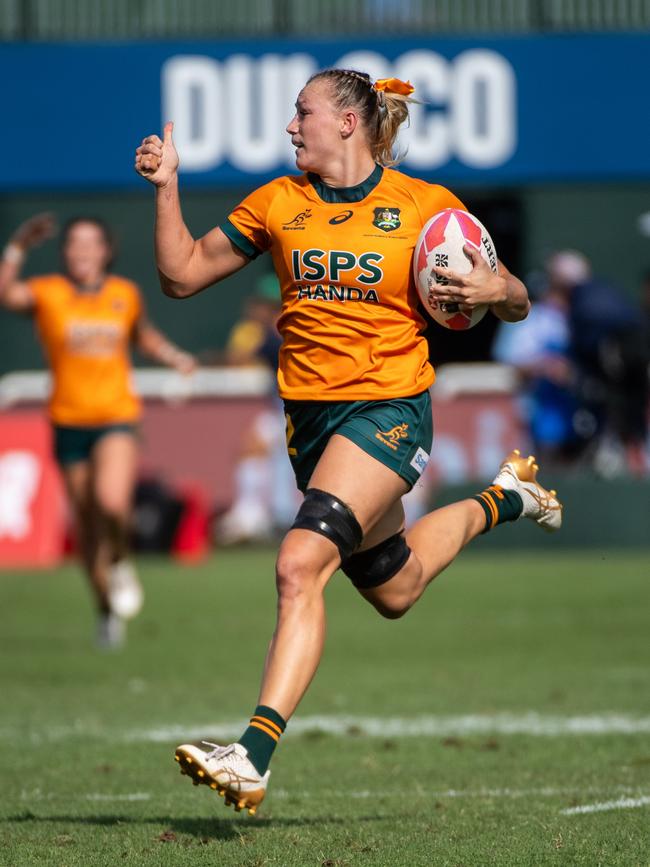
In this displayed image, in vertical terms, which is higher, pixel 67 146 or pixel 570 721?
pixel 67 146

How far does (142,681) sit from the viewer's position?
32.5ft

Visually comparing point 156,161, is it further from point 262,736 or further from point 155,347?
point 155,347

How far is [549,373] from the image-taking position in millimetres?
17141

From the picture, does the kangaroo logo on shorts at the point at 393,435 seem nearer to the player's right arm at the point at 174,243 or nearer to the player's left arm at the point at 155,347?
the player's right arm at the point at 174,243

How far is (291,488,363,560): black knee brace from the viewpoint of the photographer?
18.2 feet

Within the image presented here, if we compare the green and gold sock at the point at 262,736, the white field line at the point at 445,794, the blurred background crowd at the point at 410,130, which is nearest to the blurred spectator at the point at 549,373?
the blurred background crowd at the point at 410,130

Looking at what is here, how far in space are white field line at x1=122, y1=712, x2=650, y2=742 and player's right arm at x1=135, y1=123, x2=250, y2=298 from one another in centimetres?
247

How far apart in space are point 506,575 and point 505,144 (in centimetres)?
491

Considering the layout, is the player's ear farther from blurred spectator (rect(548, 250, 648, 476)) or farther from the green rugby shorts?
blurred spectator (rect(548, 250, 648, 476))

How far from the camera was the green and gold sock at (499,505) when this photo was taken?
6598 mm

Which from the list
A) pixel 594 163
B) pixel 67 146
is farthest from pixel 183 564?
pixel 594 163

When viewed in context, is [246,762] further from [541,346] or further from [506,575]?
[541,346]

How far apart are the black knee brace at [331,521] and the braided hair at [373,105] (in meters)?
1.38

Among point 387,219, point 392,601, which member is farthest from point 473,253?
point 392,601
